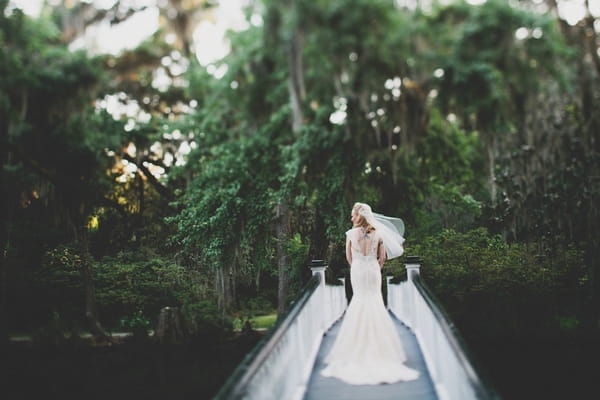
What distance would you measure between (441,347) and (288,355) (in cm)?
140

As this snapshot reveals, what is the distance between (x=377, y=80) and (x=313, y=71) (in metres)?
0.91

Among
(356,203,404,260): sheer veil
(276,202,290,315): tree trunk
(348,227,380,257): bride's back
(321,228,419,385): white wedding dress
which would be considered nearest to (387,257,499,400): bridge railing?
(321,228,419,385): white wedding dress

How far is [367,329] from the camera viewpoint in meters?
5.69

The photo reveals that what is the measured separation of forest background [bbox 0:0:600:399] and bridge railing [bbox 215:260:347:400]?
2.17 m

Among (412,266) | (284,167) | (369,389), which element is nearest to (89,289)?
(284,167)

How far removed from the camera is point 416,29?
21.9 feet

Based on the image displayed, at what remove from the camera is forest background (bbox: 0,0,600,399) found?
6953mm

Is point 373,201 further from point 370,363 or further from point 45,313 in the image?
point 45,313

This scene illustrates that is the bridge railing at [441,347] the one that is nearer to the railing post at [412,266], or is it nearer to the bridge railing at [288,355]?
the railing post at [412,266]

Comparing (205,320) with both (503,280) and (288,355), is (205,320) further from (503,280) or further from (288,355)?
(288,355)

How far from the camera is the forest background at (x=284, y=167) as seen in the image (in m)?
6.95

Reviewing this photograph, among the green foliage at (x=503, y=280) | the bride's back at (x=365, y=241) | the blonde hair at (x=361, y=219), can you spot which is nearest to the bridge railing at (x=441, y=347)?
the bride's back at (x=365, y=241)

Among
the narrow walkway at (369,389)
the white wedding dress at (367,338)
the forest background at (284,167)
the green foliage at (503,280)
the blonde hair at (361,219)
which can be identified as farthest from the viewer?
the green foliage at (503,280)

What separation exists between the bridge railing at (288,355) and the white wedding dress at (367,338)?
1.35ft
